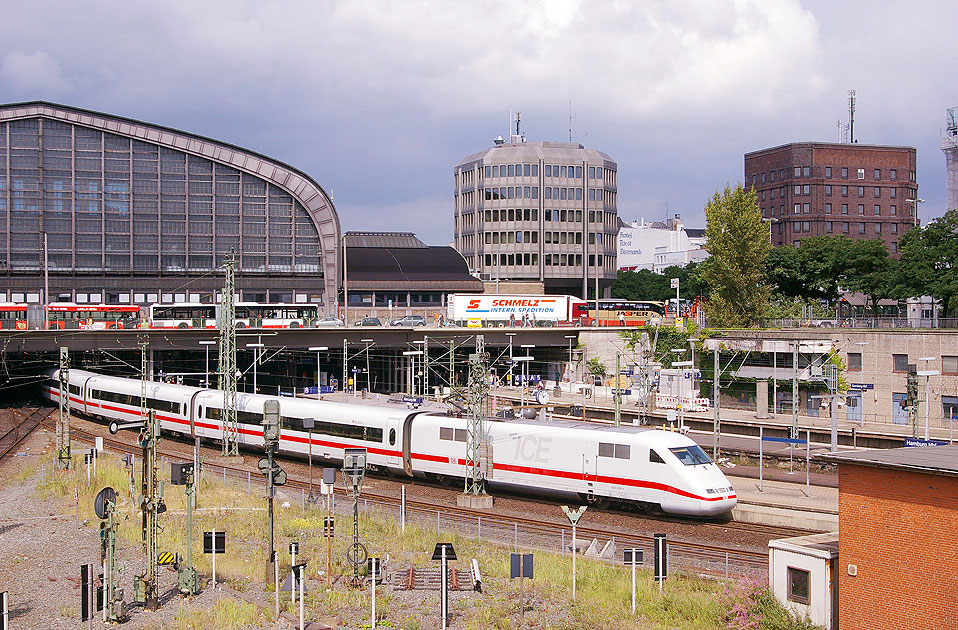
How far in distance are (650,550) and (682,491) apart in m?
3.28

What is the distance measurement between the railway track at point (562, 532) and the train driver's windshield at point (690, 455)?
2294 millimetres

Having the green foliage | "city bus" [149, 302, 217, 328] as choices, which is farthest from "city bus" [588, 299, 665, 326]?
the green foliage

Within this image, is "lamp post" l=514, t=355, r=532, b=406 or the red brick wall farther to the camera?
"lamp post" l=514, t=355, r=532, b=406

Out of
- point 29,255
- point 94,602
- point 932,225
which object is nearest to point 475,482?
point 94,602

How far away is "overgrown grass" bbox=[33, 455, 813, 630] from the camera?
2255cm

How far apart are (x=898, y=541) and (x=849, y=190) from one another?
134m

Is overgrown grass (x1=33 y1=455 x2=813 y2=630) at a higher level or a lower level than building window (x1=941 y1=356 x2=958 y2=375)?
lower

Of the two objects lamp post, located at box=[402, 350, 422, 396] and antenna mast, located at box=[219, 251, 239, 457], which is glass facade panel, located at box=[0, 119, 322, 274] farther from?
antenna mast, located at box=[219, 251, 239, 457]

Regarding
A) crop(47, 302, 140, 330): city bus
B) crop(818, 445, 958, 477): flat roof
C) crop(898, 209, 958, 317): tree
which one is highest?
crop(898, 209, 958, 317): tree

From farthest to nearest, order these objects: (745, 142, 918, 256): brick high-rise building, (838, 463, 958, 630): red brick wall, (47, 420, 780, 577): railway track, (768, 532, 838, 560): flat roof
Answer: (745, 142, 918, 256): brick high-rise building < (47, 420, 780, 577): railway track < (768, 532, 838, 560): flat roof < (838, 463, 958, 630): red brick wall

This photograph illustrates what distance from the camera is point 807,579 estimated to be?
21422mm

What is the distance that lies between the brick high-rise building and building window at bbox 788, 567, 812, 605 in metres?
126

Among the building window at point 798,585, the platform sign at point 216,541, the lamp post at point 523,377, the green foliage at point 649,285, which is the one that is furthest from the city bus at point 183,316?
the green foliage at point 649,285

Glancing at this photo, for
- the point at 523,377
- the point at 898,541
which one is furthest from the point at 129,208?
the point at 898,541
